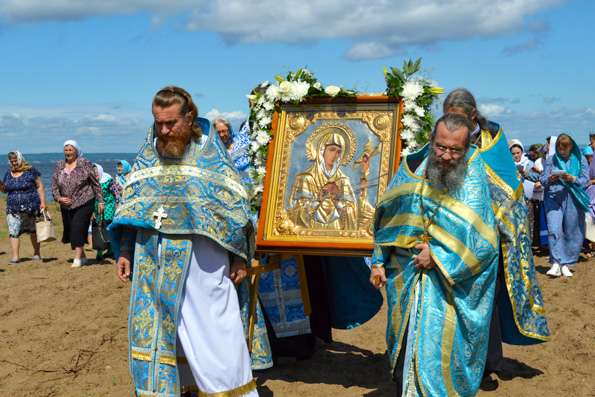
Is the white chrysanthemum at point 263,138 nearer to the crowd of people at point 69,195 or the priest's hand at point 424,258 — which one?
the priest's hand at point 424,258

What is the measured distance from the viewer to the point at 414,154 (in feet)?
17.5

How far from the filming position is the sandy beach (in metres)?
6.45

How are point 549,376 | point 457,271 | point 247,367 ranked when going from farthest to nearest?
point 549,376 → point 247,367 → point 457,271

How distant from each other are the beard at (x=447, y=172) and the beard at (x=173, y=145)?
1515mm

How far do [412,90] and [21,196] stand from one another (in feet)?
30.0

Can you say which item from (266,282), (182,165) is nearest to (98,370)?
(266,282)

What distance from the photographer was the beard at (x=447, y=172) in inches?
190

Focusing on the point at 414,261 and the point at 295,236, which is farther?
the point at 295,236

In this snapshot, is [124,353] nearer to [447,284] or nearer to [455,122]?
[447,284]

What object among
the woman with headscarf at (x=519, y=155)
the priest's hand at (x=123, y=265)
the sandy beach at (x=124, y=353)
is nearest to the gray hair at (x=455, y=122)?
the priest's hand at (x=123, y=265)

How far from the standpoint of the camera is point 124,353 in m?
7.57

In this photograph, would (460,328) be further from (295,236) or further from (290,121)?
(290,121)

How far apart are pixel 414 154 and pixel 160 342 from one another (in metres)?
2.03

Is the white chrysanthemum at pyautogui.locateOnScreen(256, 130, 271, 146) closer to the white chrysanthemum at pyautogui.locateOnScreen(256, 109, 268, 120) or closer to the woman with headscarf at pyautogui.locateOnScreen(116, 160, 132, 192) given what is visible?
the white chrysanthemum at pyautogui.locateOnScreen(256, 109, 268, 120)
